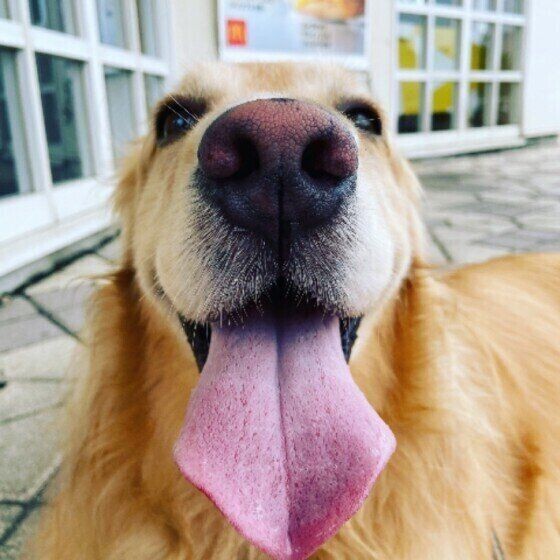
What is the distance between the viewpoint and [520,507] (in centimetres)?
158

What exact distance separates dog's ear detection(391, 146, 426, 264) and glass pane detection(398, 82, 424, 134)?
8.06 metres

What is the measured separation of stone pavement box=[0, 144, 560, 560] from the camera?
6.01ft

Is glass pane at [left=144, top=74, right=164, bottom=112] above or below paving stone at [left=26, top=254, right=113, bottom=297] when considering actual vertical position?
above

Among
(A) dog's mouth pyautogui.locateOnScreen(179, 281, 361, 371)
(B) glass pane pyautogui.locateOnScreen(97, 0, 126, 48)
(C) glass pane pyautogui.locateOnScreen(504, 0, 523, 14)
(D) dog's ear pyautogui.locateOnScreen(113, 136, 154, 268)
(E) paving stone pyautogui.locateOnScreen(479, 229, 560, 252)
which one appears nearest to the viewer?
(A) dog's mouth pyautogui.locateOnScreen(179, 281, 361, 371)

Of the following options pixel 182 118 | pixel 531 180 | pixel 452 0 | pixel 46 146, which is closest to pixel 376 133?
pixel 182 118

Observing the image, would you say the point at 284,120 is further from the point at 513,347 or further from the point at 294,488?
the point at 513,347

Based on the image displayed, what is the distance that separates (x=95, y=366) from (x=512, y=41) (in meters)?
11.9

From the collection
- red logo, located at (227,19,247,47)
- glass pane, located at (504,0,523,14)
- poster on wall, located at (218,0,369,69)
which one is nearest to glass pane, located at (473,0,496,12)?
glass pane, located at (504,0,523,14)

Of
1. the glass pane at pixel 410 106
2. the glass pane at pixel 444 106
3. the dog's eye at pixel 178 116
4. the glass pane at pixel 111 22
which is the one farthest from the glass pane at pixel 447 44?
the dog's eye at pixel 178 116

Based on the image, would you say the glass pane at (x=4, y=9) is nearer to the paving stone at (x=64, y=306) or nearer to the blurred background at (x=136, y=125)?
the blurred background at (x=136, y=125)

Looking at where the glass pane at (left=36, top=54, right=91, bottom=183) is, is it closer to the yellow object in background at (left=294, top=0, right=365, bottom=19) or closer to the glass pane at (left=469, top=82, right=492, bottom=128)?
the yellow object in background at (left=294, top=0, right=365, bottom=19)

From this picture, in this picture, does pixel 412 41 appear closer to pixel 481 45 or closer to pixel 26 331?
pixel 481 45

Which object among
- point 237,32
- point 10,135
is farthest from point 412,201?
point 237,32

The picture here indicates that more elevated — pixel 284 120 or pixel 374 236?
pixel 284 120
